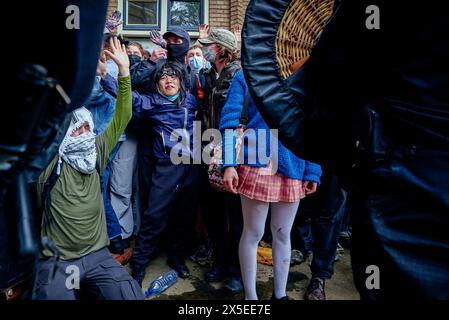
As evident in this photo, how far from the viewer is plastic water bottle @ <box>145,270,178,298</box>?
2923mm

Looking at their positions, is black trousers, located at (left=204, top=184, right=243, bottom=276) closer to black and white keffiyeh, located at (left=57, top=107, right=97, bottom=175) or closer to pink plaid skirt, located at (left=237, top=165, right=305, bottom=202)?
pink plaid skirt, located at (left=237, top=165, right=305, bottom=202)

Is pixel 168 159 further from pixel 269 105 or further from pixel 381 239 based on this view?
pixel 381 239

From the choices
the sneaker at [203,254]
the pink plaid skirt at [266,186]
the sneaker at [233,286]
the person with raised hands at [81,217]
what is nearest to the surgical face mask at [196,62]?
the sneaker at [203,254]

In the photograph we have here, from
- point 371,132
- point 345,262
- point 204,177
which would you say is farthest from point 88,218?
point 345,262

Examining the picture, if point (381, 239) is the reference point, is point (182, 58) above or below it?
above

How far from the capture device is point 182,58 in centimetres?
362

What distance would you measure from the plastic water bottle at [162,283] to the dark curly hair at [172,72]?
1433 millimetres

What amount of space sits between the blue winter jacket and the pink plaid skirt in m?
0.97

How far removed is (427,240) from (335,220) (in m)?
1.96

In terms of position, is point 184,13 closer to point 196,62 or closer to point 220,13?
point 220,13

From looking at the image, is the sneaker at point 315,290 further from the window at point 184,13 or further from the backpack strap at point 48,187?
the window at point 184,13

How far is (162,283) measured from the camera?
9.93 ft
